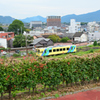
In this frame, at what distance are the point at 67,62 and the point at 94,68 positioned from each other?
5.20ft

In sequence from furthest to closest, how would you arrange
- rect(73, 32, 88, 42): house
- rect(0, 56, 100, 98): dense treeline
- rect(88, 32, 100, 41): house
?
rect(88, 32, 100, 41): house
rect(73, 32, 88, 42): house
rect(0, 56, 100, 98): dense treeline

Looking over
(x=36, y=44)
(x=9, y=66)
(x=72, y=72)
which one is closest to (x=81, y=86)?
(x=72, y=72)

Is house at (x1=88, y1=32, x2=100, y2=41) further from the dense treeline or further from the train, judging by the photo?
the dense treeline

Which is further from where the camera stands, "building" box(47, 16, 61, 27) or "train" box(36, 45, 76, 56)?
"building" box(47, 16, 61, 27)

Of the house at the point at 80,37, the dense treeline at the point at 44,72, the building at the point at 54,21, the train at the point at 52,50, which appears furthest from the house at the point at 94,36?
the building at the point at 54,21

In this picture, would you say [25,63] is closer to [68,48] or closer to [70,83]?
[70,83]

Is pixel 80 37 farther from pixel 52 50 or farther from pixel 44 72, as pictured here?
pixel 44 72

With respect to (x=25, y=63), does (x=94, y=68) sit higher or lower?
lower

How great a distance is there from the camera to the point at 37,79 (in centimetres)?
591

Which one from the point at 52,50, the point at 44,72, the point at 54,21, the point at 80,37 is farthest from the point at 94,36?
the point at 54,21

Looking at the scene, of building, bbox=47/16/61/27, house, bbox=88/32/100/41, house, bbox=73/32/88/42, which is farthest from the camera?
building, bbox=47/16/61/27

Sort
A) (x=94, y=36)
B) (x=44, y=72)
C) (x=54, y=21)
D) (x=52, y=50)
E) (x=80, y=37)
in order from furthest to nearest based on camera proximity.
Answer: (x=54, y=21) → (x=94, y=36) → (x=80, y=37) → (x=52, y=50) → (x=44, y=72)

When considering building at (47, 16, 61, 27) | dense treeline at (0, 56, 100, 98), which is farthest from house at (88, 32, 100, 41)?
building at (47, 16, 61, 27)

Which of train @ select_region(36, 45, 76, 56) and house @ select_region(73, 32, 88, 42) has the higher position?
Answer: house @ select_region(73, 32, 88, 42)
